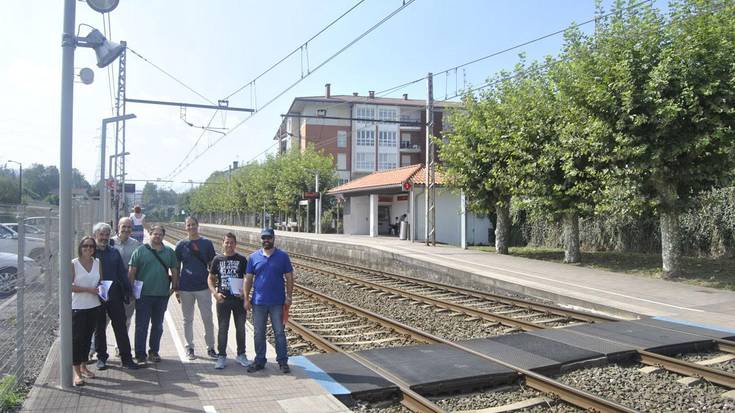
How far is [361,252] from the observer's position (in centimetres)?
2527

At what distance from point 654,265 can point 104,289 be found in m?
16.8

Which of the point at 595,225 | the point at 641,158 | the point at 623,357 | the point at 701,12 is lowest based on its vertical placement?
the point at 623,357

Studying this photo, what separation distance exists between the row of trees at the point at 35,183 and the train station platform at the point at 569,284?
30.3 m

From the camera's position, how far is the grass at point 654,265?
14625mm

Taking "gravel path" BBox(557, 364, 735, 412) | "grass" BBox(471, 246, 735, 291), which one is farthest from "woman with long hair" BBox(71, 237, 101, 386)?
"grass" BBox(471, 246, 735, 291)

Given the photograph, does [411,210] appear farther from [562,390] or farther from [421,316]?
[562,390]

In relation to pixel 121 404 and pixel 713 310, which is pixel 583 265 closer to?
pixel 713 310

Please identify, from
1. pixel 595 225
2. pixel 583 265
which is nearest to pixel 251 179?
pixel 595 225

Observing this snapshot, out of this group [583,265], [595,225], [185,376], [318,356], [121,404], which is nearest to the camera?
[121,404]

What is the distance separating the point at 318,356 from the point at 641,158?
1080 centimetres

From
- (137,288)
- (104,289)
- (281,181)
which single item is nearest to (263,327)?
(137,288)

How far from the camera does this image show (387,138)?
74625 millimetres

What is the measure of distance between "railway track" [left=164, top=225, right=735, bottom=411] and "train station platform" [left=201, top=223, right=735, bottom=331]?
118 cm

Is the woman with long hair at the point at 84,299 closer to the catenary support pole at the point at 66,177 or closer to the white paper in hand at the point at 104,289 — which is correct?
the white paper in hand at the point at 104,289
